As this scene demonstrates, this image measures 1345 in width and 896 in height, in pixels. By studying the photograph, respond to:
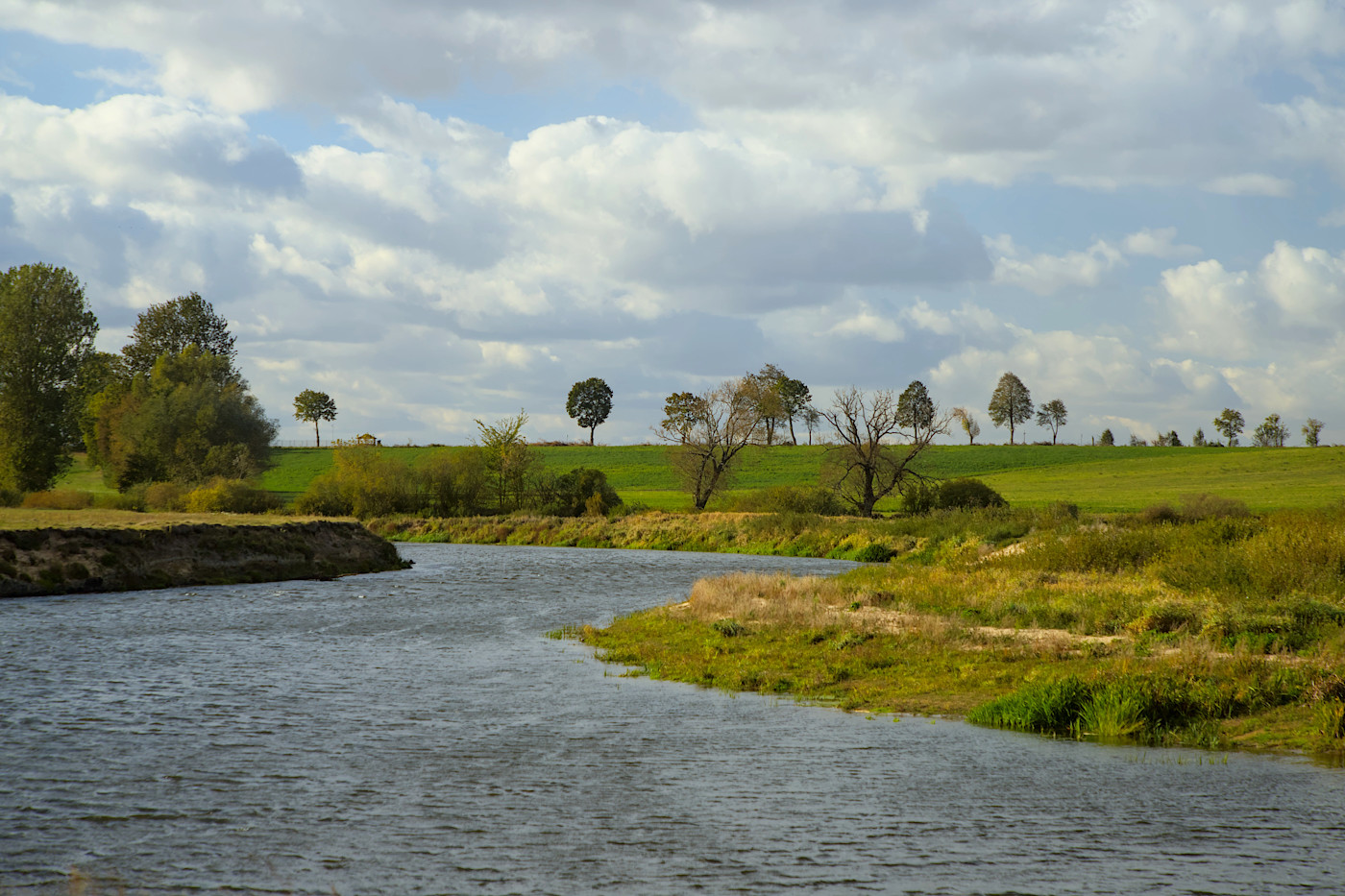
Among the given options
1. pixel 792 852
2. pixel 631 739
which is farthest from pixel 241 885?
pixel 631 739

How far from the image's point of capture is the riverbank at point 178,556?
2928 cm

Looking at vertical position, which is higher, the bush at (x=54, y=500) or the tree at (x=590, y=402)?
the tree at (x=590, y=402)

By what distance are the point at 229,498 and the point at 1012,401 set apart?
131 metres

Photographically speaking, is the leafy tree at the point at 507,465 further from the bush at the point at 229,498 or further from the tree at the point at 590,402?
the tree at the point at 590,402

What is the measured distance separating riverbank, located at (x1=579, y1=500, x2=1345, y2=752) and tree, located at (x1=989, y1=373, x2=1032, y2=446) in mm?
140967

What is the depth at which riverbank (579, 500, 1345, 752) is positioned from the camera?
12.7 metres

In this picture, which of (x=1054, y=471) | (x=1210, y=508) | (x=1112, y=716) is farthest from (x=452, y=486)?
(x=1054, y=471)

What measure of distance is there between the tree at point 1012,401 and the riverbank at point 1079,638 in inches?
5550

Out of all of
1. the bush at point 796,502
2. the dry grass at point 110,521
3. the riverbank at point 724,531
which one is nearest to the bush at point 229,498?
→ the riverbank at point 724,531

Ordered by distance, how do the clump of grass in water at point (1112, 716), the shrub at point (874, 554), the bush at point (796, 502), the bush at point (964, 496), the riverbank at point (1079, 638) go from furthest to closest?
the bush at point (796, 502) → the bush at point (964, 496) → the shrub at point (874, 554) → the riverbank at point (1079, 638) → the clump of grass in water at point (1112, 716)

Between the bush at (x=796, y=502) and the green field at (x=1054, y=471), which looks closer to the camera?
the bush at (x=796, y=502)

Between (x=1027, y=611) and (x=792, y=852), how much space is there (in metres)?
13.6

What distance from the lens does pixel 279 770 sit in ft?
33.5

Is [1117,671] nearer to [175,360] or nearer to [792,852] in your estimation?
[792,852]
